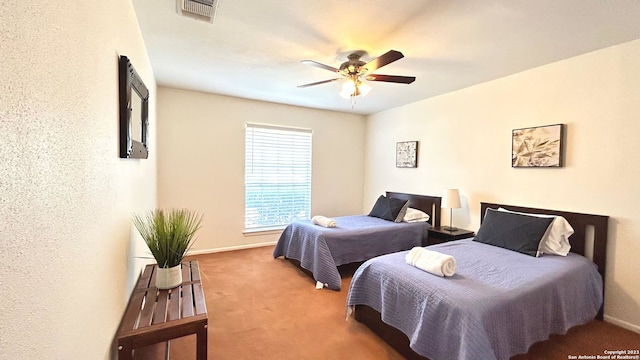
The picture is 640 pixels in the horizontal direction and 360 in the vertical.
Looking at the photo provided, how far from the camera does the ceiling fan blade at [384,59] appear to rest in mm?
2027

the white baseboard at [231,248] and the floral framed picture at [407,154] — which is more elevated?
the floral framed picture at [407,154]

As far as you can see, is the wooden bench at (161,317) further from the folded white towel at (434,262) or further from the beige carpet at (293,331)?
the folded white towel at (434,262)

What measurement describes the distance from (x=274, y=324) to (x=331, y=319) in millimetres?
513

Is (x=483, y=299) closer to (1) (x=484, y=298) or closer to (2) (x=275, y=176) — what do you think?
(1) (x=484, y=298)

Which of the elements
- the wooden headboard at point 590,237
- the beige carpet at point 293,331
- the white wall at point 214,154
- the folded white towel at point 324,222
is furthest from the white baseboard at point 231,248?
the wooden headboard at point 590,237

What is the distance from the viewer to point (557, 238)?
2590 mm

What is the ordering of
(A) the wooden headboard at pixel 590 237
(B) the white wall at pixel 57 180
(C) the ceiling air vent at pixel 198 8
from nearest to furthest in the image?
(B) the white wall at pixel 57 180 < (C) the ceiling air vent at pixel 198 8 < (A) the wooden headboard at pixel 590 237

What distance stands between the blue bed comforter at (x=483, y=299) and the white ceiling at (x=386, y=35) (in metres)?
1.89

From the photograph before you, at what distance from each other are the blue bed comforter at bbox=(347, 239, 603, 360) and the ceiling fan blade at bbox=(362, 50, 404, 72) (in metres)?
1.64

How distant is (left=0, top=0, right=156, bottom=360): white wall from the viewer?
581 millimetres

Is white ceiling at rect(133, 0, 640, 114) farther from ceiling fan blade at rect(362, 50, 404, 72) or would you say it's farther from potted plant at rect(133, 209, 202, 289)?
potted plant at rect(133, 209, 202, 289)

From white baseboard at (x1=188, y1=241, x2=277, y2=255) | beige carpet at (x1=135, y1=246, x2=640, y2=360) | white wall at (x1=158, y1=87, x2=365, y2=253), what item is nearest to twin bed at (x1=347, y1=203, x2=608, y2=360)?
beige carpet at (x1=135, y1=246, x2=640, y2=360)

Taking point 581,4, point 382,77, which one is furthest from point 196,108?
point 581,4

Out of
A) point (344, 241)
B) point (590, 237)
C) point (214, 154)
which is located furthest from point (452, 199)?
point (214, 154)
